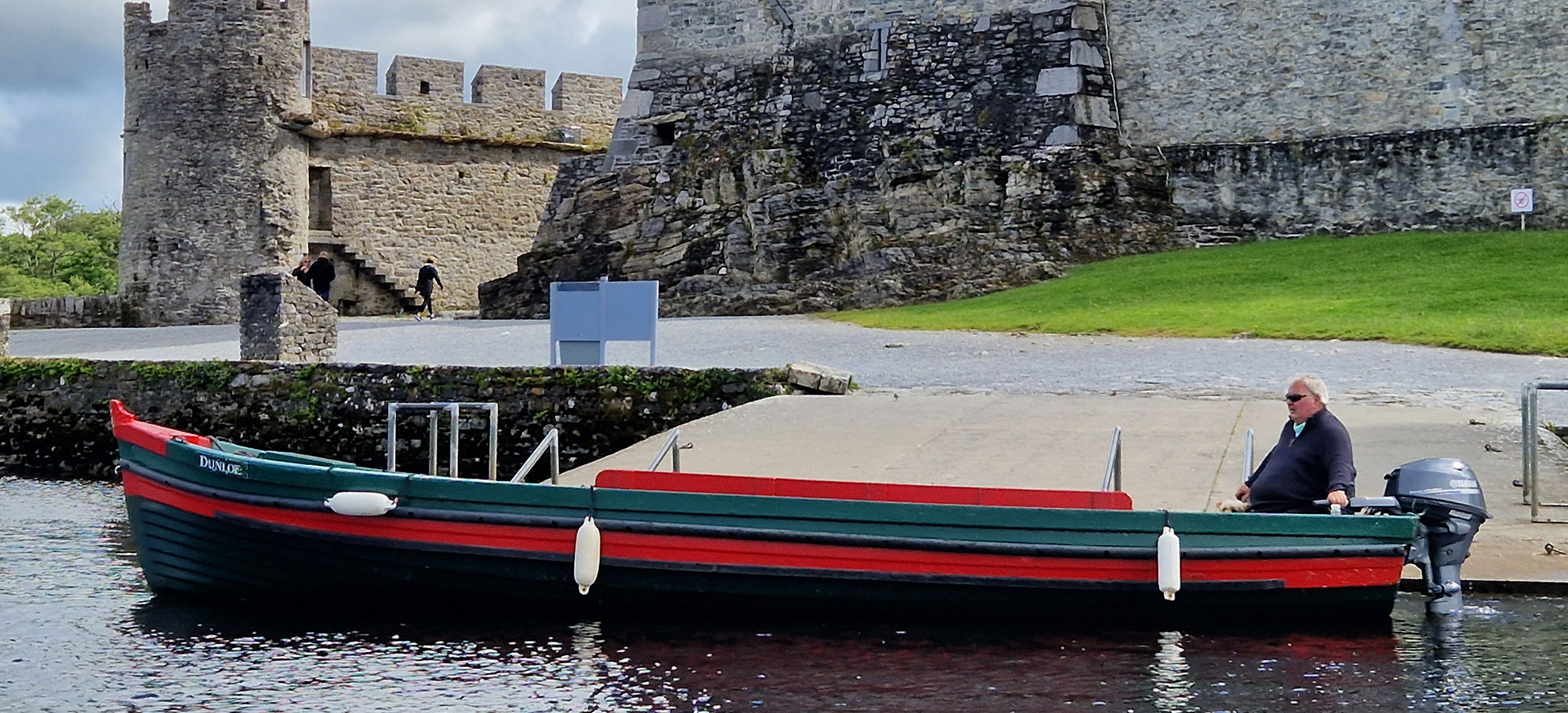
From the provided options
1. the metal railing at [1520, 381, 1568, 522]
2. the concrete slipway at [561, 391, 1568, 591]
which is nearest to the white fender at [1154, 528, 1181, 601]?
the concrete slipway at [561, 391, 1568, 591]

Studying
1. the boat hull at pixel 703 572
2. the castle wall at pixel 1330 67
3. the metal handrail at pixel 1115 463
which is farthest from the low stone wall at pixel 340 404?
the castle wall at pixel 1330 67

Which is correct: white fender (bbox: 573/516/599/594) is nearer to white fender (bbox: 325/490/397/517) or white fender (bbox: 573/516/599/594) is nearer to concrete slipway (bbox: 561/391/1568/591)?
white fender (bbox: 325/490/397/517)

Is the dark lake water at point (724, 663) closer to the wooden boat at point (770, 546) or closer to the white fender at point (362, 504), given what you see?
the wooden boat at point (770, 546)

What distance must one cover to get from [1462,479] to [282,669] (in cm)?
573

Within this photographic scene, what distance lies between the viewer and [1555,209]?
22203 millimetres

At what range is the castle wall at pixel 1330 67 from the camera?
22875 millimetres

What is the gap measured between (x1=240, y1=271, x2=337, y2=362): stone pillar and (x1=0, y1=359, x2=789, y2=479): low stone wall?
46 centimetres

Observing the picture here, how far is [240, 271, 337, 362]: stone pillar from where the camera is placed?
53.0ft

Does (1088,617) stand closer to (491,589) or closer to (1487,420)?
(491,589)

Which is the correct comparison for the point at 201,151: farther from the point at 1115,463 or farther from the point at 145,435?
the point at 1115,463

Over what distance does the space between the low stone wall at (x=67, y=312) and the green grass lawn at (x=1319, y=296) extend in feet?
46.8

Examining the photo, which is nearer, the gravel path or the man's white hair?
A: the man's white hair

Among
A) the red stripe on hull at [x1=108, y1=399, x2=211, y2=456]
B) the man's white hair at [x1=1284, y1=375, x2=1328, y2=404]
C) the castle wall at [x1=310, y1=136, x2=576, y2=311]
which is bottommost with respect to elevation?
the red stripe on hull at [x1=108, y1=399, x2=211, y2=456]

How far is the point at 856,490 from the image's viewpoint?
871cm
